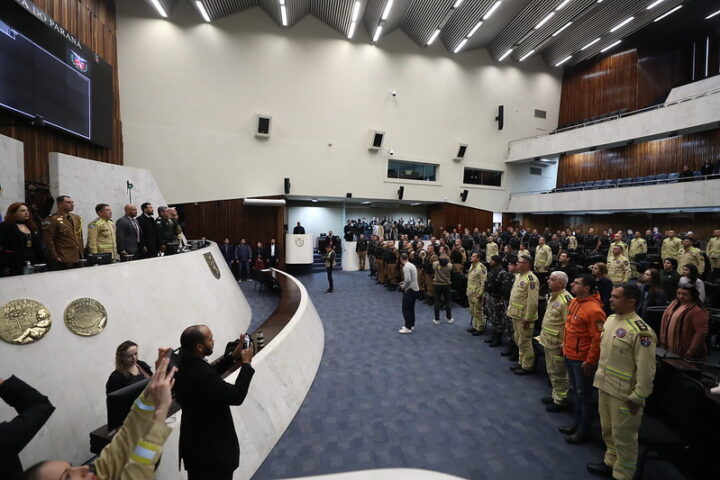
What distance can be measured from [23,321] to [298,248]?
10.3m

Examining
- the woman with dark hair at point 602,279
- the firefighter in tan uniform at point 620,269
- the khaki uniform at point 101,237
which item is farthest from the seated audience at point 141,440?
the firefighter in tan uniform at point 620,269

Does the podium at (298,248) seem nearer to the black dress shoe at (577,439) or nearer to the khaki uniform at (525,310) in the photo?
the khaki uniform at (525,310)

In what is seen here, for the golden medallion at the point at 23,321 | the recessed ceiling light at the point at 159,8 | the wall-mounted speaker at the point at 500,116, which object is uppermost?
the recessed ceiling light at the point at 159,8

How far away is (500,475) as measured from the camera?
9.01 ft

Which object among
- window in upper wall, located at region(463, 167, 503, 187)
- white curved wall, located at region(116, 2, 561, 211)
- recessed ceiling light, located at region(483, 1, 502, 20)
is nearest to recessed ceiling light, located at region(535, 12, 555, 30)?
recessed ceiling light, located at region(483, 1, 502, 20)

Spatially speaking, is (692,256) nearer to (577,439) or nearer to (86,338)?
(577,439)

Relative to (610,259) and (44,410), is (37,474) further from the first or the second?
(610,259)

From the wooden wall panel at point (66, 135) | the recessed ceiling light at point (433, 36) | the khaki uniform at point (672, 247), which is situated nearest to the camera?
the wooden wall panel at point (66, 135)

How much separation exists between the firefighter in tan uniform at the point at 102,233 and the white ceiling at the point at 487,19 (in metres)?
11.2

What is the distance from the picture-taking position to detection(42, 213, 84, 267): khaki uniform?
3.92 meters

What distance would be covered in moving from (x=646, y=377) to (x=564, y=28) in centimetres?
1918

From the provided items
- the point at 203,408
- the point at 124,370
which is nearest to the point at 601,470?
the point at 203,408

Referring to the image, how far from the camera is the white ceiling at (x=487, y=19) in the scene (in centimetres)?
1356

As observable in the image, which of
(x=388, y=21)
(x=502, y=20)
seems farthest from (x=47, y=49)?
(x=502, y=20)
